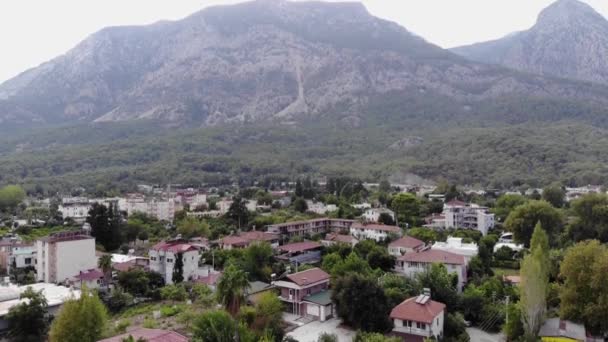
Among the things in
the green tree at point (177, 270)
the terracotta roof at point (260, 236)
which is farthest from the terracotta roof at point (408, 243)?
the green tree at point (177, 270)

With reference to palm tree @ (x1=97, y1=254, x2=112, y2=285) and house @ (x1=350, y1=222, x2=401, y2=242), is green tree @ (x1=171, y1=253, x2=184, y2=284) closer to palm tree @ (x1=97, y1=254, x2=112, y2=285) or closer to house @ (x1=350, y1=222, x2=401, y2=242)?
palm tree @ (x1=97, y1=254, x2=112, y2=285)

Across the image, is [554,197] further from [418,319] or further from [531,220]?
[418,319]

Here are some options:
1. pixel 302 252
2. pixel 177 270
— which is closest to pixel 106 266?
pixel 177 270

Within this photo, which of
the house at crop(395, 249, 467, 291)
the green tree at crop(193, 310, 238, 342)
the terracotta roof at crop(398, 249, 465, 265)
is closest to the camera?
the green tree at crop(193, 310, 238, 342)

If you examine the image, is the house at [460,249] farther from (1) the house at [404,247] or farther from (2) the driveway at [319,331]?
(2) the driveway at [319,331]

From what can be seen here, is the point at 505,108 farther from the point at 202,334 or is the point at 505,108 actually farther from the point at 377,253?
the point at 202,334

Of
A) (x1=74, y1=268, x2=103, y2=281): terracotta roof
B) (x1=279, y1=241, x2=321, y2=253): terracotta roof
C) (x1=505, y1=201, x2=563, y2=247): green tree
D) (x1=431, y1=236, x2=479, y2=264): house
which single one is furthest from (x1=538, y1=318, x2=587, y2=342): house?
(x1=74, y1=268, x2=103, y2=281): terracotta roof
